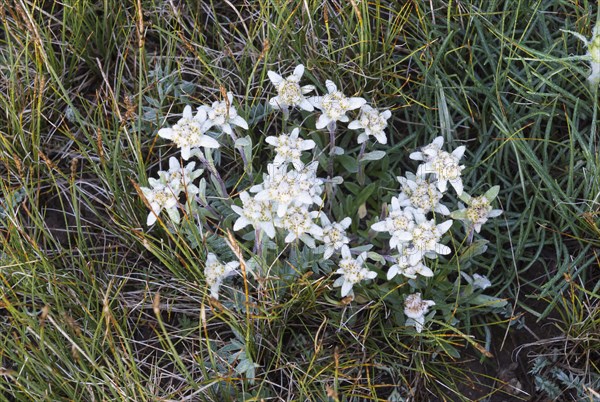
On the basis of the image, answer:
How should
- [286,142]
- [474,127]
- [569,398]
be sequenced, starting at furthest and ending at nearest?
[474,127] < [569,398] < [286,142]

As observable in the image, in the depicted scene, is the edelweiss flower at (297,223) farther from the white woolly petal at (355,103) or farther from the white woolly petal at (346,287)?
the white woolly petal at (355,103)

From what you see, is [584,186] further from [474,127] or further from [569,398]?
[569,398]

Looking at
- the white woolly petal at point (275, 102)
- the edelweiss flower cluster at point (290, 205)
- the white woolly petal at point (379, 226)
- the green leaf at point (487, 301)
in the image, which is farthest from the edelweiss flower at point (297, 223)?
the green leaf at point (487, 301)

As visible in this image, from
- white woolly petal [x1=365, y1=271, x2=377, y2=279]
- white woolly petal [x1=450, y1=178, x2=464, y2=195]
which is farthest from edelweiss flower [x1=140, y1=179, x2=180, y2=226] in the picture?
white woolly petal [x1=450, y1=178, x2=464, y2=195]

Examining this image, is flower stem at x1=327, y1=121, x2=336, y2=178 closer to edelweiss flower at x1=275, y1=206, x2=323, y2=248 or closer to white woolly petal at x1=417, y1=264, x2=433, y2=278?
edelweiss flower at x1=275, y1=206, x2=323, y2=248

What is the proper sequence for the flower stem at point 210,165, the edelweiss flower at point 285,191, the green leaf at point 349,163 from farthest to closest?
the green leaf at point 349,163
the flower stem at point 210,165
the edelweiss flower at point 285,191

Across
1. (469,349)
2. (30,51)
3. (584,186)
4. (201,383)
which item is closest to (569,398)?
(469,349)

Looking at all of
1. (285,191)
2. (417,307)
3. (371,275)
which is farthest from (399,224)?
(285,191)
